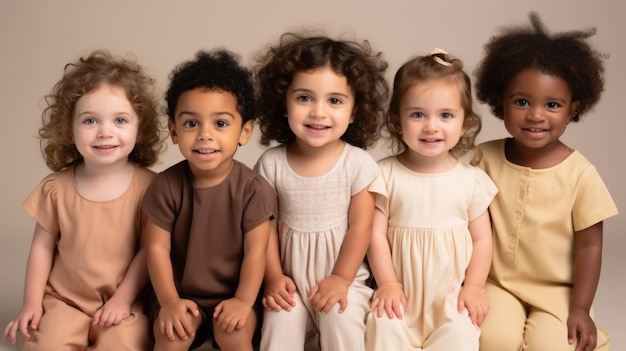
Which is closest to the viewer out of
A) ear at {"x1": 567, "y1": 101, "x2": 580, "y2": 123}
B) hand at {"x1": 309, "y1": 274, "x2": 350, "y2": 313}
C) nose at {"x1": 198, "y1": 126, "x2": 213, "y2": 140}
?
nose at {"x1": 198, "y1": 126, "x2": 213, "y2": 140}

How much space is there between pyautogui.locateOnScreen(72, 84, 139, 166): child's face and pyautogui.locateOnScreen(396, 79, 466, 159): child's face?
1.03 metres

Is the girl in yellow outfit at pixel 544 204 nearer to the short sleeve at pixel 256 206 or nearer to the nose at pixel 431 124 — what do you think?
the nose at pixel 431 124

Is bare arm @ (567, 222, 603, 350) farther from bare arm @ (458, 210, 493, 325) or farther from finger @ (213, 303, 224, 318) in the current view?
finger @ (213, 303, 224, 318)

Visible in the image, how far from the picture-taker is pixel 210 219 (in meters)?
3.35

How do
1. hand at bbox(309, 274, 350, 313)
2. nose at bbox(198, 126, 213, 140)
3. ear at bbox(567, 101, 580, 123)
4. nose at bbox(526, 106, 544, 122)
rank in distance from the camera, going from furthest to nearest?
1. ear at bbox(567, 101, 580, 123)
2. nose at bbox(526, 106, 544, 122)
3. hand at bbox(309, 274, 350, 313)
4. nose at bbox(198, 126, 213, 140)

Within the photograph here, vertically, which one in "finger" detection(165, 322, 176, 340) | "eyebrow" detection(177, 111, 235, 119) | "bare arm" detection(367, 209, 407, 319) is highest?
"eyebrow" detection(177, 111, 235, 119)

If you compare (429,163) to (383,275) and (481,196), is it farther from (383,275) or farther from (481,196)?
(383,275)

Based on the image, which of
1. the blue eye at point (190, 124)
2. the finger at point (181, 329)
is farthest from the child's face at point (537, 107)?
the finger at point (181, 329)

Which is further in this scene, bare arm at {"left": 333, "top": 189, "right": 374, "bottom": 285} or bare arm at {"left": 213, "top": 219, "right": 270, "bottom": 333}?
bare arm at {"left": 333, "top": 189, "right": 374, "bottom": 285}

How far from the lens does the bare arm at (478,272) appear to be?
3.39 m

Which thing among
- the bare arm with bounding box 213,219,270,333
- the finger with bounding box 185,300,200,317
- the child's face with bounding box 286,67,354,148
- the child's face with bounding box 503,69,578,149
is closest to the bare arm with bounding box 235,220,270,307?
the bare arm with bounding box 213,219,270,333

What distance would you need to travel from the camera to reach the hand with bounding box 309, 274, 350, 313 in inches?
131

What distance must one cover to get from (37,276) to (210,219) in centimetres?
74

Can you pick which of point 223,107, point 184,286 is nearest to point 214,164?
point 223,107
